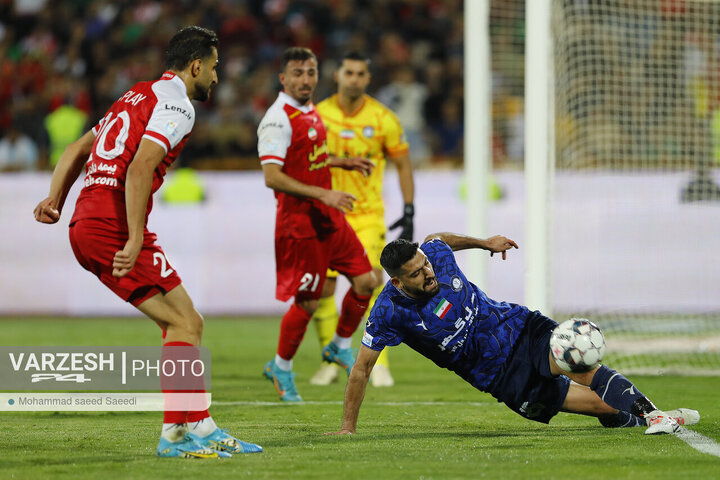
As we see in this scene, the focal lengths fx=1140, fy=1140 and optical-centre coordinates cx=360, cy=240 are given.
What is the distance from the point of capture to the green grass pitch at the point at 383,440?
527 cm

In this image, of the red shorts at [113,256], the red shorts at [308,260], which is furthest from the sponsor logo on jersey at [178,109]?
the red shorts at [308,260]

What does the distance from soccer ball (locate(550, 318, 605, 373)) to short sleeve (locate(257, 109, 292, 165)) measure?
9.02ft

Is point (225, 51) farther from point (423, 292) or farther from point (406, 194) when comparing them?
point (423, 292)

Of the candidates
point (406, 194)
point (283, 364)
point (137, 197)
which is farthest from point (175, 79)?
point (406, 194)

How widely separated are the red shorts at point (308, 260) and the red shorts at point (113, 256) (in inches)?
108

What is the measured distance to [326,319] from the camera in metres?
9.55

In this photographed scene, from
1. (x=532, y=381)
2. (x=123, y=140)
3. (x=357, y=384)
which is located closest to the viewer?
(x=123, y=140)

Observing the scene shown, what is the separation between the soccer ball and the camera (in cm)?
625

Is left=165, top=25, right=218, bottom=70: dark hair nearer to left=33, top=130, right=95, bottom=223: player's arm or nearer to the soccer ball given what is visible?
left=33, top=130, right=95, bottom=223: player's arm

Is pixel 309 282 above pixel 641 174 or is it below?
below

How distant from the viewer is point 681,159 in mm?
13023

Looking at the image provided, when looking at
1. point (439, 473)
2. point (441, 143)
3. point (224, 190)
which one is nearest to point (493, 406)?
point (439, 473)

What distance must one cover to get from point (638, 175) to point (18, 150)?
9329 mm

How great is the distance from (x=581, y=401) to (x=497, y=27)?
8778 millimetres
